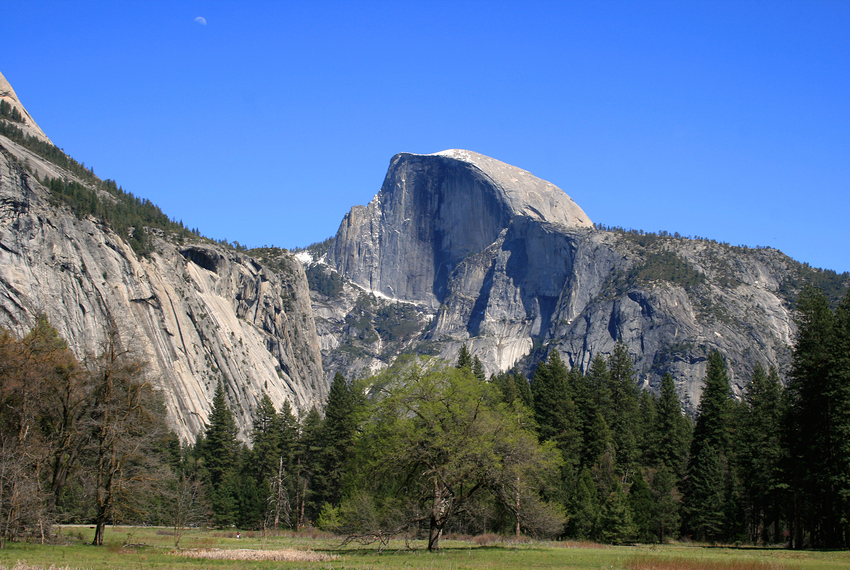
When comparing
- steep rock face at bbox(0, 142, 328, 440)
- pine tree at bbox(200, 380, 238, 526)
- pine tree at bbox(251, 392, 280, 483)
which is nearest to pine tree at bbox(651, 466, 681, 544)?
pine tree at bbox(251, 392, 280, 483)

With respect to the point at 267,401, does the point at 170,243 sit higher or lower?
higher

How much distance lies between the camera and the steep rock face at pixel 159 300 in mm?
91000

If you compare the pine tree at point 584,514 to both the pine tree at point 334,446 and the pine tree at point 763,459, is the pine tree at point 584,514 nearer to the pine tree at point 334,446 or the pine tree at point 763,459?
the pine tree at point 763,459

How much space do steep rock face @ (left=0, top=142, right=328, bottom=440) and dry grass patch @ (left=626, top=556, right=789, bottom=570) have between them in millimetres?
55906

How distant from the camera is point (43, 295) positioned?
297ft

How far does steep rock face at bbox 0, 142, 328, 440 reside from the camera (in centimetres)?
9100

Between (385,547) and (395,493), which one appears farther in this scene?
(395,493)

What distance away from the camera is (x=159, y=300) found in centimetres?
10994

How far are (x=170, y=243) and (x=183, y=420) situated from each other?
36.5 metres

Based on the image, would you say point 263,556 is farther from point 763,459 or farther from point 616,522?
point 763,459

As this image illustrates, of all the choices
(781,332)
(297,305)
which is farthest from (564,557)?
(781,332)

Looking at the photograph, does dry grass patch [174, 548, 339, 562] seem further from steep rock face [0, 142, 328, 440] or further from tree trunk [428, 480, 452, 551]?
steep rock face [0, 142, 328, 440]

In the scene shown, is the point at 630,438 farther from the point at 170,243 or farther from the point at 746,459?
the point at 170,243

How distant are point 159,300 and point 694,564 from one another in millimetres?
98651
